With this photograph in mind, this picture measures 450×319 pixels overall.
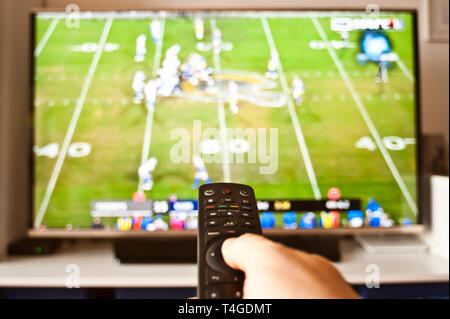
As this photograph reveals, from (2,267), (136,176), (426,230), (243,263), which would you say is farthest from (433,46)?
(2,267)

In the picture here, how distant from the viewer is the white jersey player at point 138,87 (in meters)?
1.02

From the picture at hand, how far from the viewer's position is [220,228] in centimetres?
36

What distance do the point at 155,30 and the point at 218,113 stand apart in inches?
11.0

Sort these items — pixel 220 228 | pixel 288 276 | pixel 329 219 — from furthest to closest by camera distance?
pixel 329 219, pixel 220 228, pixel 288 276

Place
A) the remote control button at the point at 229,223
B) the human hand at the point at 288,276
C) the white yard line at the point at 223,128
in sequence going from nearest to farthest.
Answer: the human hand at the point at 288,276
the remote control button at the point at 229,223
the white yard line at the point at 223,128

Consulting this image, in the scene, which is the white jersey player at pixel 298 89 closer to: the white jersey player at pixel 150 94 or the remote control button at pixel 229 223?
the white jersey player at pixel 150 94

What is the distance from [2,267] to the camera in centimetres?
92

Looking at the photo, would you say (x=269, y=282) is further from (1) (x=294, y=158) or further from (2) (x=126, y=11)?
(2) (x=126, y=11)

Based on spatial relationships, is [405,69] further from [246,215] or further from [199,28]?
[246,215]

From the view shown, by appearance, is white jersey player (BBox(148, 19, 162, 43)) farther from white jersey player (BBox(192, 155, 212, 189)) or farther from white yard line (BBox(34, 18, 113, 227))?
white jersey player (BBox(192, 155, 212, 189))

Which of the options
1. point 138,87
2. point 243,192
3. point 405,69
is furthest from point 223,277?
point 405,69

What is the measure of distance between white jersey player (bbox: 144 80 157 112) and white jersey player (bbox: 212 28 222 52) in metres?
0.19

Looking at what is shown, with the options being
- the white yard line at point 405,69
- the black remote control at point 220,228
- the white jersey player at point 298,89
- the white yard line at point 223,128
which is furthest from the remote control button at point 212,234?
the white yard line at point 405,69

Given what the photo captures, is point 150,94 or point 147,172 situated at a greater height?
point 150,94
